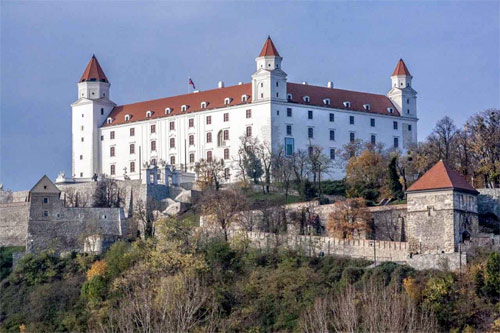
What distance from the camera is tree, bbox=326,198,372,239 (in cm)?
5866

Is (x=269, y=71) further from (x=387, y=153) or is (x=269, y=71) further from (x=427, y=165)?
(x=427, y=165)

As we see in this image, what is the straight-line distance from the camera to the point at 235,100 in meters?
78.6

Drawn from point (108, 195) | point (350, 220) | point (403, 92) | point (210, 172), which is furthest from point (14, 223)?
point (403, 92)

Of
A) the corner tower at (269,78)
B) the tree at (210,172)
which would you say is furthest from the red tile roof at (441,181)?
the corner tower at (269,78)

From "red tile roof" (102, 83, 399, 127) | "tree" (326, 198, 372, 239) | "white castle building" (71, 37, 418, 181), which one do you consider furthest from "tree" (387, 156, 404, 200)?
"red tile roof" (102, 83, 399, 127)

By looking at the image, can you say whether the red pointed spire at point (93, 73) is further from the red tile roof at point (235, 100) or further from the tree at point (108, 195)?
the tree at point (108, 195)

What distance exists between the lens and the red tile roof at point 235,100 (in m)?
79.0

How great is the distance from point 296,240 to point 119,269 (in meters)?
7.65

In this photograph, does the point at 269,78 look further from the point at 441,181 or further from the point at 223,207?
the point at 441,181

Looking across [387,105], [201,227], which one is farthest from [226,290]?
[387,105]

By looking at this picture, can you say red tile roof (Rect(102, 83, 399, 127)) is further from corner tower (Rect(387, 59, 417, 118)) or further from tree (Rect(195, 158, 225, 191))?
tree (Rect(195, 158, 225, 191))

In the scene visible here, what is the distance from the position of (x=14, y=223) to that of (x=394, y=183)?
1852cm

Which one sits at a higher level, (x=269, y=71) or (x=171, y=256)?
(x=269, y=71)

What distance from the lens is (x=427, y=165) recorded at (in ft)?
219
